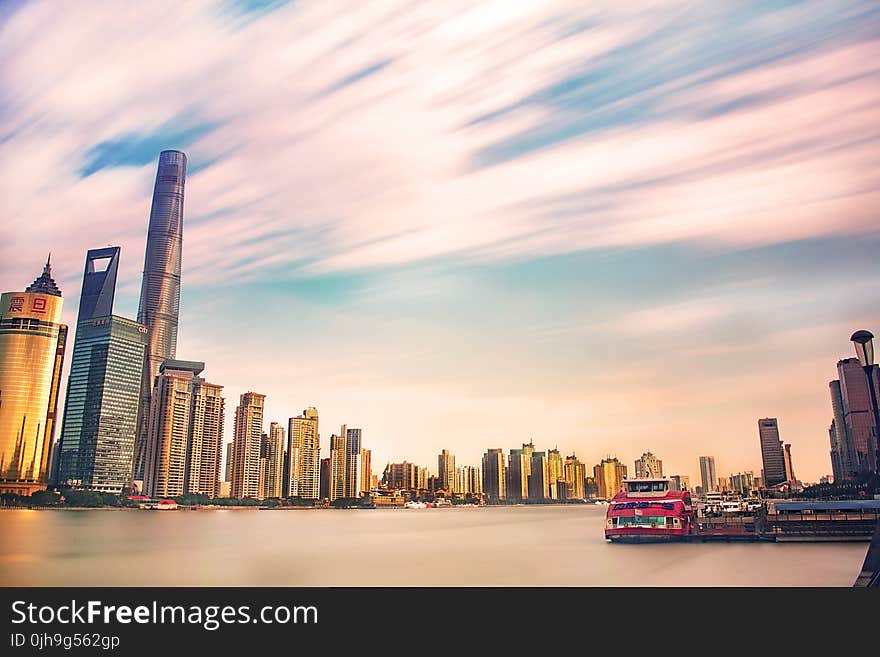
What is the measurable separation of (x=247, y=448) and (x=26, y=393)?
33.1ft

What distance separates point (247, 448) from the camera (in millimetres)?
28922

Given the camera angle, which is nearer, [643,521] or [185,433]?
[643,521]

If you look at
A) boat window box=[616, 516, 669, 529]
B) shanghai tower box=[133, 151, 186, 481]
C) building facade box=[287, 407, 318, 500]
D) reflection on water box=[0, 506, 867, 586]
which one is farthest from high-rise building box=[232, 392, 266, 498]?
shanghai tower box=[133, 151, 186, 481]

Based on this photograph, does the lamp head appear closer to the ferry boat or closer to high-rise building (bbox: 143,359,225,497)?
the ferry boat

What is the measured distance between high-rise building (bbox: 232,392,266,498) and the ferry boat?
2067 centimetres

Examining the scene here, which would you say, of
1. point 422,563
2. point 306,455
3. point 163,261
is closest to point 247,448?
point 306,455

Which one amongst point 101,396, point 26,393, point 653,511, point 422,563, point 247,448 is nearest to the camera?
point 653,511

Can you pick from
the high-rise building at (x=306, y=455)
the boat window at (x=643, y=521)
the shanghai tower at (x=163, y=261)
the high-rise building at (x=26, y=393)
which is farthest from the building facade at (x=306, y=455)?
the shanghai tower at (x=163, y=261)

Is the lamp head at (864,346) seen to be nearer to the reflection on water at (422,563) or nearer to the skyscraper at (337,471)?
the reflection on water at (422,563)

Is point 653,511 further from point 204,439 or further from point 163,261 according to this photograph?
point 163,261

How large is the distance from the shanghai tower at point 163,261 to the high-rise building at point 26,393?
116 feet

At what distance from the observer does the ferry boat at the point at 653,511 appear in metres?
9.49

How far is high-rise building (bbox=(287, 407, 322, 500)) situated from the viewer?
26.6 meters
